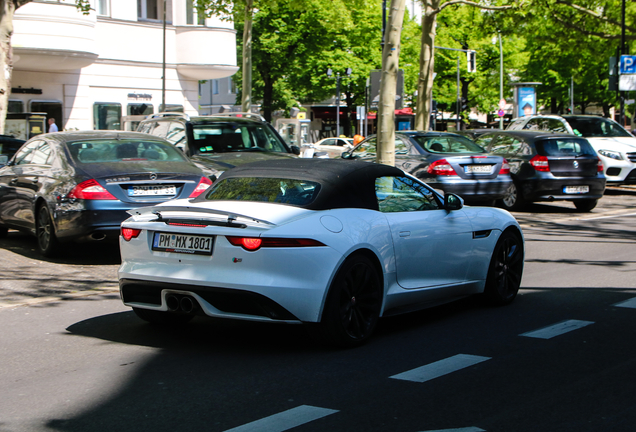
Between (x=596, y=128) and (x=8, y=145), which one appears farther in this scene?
(x=596, y=128)

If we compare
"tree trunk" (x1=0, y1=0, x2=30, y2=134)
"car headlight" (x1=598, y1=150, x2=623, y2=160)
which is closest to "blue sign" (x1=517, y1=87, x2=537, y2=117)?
"car headlight" (x1=598, y1=150, x2=623, y2=160)

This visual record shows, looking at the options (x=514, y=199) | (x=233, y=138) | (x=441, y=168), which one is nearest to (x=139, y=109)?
(x=514, y=199)

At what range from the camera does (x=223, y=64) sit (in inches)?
1369

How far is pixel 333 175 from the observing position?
20.0 feet

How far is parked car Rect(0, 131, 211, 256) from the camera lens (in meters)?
9.45

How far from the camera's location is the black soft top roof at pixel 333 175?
5906 millimetres

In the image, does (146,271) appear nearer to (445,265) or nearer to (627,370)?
(445,265)

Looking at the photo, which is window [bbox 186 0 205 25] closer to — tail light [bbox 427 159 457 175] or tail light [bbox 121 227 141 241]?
tail light [bbox 427 159 457 175]

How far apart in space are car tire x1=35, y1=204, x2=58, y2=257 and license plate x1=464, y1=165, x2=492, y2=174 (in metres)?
7.80

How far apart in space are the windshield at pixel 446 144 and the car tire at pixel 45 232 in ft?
25.7

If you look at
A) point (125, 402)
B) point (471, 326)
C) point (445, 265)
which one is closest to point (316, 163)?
point (445, 265)

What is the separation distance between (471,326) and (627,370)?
1.57 m

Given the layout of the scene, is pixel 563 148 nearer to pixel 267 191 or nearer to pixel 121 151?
pixel 121 151

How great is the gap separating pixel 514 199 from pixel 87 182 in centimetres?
982
